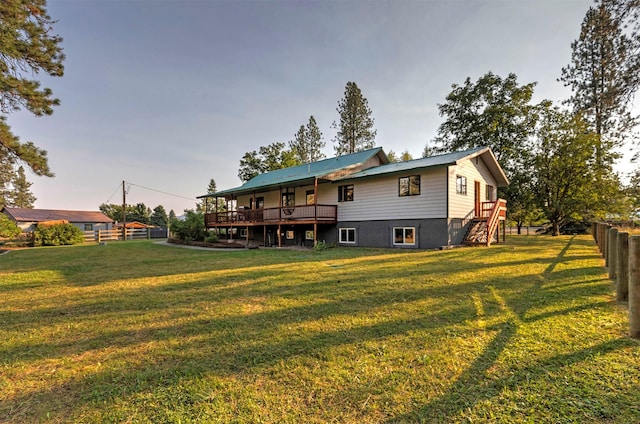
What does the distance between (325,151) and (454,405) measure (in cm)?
4074

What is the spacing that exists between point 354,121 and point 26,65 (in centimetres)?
3084

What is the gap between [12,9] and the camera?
8.43 meters

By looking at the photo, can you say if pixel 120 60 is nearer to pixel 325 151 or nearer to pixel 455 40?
pixel 455 40

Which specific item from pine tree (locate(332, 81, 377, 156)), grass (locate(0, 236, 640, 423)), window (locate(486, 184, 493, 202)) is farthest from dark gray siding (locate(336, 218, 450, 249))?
pine tree (locate(332, 81, 377, 156))

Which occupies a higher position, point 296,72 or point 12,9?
point 296,72

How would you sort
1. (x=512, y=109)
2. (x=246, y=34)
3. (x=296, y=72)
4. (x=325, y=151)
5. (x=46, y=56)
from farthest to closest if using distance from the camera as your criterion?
(x=325, y=151) < (x=512, y=109) < (x=296, y=72) < (x=246, y=34) < (x=46, y=56)

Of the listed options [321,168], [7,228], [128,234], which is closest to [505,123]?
[321,168]

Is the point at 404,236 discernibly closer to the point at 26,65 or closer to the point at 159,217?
the point at 26,65

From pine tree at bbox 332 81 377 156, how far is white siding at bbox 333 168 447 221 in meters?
19.4

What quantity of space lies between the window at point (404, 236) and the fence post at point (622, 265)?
10.4 meters

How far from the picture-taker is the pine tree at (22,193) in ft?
178

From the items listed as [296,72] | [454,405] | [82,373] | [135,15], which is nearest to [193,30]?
[135,15]

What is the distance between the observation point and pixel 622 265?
4.45m

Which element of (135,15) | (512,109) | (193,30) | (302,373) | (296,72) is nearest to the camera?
(302,373)
